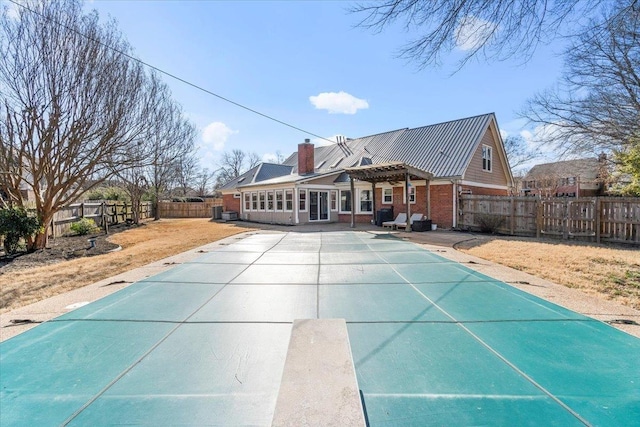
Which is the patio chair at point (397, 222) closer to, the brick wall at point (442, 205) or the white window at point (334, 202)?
the brick wall at point (442, 205)

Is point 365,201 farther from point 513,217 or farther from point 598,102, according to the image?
point 598,102

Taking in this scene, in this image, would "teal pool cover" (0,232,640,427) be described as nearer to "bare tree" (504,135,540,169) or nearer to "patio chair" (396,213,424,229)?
"patio chair" (396,213,424,229)

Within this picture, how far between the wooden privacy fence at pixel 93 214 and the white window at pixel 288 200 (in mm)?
10241

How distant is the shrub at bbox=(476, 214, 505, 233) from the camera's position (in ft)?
43.7

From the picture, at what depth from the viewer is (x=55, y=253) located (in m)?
10.3

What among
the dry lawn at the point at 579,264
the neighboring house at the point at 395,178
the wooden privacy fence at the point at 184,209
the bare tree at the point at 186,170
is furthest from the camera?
the wooden privacy fence at the point at 184,209

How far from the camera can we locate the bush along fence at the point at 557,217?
1037 cm

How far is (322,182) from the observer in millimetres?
19109

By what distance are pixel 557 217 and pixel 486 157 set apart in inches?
262

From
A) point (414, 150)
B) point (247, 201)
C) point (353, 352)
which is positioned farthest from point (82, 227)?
point (414, 150)

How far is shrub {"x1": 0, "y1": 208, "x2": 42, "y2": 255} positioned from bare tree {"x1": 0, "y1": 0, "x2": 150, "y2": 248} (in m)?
0.60

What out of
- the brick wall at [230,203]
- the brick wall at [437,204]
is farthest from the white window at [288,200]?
the brick wall at [230,203]

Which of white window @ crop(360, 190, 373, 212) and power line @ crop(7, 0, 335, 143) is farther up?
power line @ crop(7, 0, 335, 143)

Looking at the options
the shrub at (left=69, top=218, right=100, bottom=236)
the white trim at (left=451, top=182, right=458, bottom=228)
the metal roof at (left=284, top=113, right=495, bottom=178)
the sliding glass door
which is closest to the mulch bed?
the shrub at (left=69, top=218, right=100, bottom=236)
